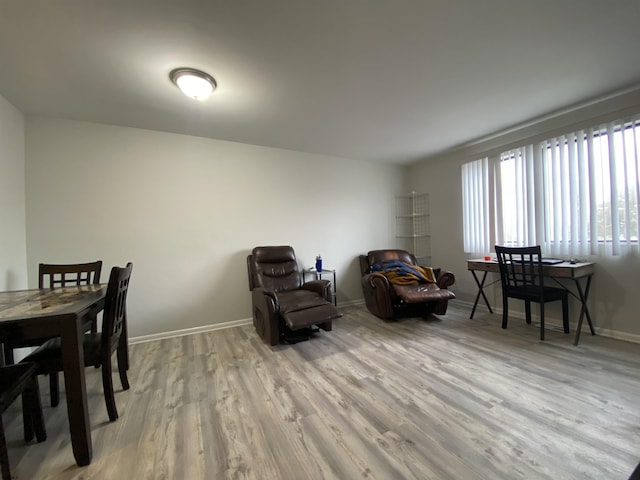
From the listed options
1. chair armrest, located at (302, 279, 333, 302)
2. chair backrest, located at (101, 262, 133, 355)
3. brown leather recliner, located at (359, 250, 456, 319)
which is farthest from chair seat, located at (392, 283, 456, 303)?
chair backrest, located at (101, 262, 133, 355)

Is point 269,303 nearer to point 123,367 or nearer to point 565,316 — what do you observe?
point 123,367

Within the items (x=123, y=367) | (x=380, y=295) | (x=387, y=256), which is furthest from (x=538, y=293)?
(x=123, y=367)

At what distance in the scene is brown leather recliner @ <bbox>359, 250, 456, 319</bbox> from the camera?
317 cm

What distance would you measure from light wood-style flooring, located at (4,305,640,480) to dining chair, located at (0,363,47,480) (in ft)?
0.30

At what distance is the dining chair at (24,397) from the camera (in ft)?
3.45

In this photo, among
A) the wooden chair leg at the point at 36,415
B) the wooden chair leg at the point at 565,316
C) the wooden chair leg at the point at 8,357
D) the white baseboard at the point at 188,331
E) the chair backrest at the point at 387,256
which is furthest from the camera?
the chair backrest at the point at 387,256

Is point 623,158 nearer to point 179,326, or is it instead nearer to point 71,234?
point 179,326

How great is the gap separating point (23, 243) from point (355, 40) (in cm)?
343

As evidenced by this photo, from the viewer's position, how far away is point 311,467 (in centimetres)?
122

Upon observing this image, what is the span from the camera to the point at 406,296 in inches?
123

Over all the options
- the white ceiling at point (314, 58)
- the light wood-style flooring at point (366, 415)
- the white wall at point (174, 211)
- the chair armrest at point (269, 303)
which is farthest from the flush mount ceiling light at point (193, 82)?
the light wood-style flooring at point (366, 415)

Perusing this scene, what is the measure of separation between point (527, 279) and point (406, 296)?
1.31 m

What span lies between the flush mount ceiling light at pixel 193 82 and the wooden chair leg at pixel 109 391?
6.61 feet

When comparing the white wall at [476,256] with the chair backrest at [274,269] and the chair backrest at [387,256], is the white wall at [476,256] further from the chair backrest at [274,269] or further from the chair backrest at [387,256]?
the chair backrest at [274,269]
